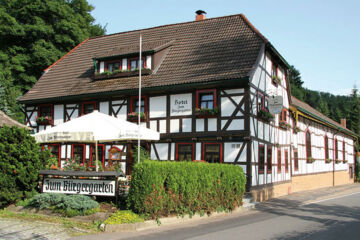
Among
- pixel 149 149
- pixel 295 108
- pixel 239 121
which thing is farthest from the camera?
pixel 295 108

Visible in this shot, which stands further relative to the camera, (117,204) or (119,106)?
(119,106)

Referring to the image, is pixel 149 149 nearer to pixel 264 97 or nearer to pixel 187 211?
pixel 264 97

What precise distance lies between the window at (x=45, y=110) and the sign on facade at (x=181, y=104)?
8331 mm

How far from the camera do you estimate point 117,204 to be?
38.1 ft

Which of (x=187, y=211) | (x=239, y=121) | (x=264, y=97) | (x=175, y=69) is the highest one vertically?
(x=175, y=69)

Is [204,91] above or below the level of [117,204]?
above

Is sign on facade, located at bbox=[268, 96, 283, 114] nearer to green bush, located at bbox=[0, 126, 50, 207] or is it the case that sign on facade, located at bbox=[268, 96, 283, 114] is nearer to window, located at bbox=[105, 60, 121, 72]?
window, located at bbox=[105, 60, 121, 72]

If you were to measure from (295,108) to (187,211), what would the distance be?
15.7 meters

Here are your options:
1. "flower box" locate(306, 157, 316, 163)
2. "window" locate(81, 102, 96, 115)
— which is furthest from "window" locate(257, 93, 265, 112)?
"flower box" locate(306, 157, 316, 163)

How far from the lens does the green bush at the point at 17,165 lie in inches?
476

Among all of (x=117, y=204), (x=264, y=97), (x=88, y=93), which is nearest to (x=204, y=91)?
(x=264, y=97)

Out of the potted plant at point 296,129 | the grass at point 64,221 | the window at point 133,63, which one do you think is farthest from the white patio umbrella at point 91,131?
the potted plant at point 296,129

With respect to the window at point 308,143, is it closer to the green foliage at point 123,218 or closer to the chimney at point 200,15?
the chimney at point 200,15

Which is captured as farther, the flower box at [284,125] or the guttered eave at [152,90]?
the flower box at [284,125]
